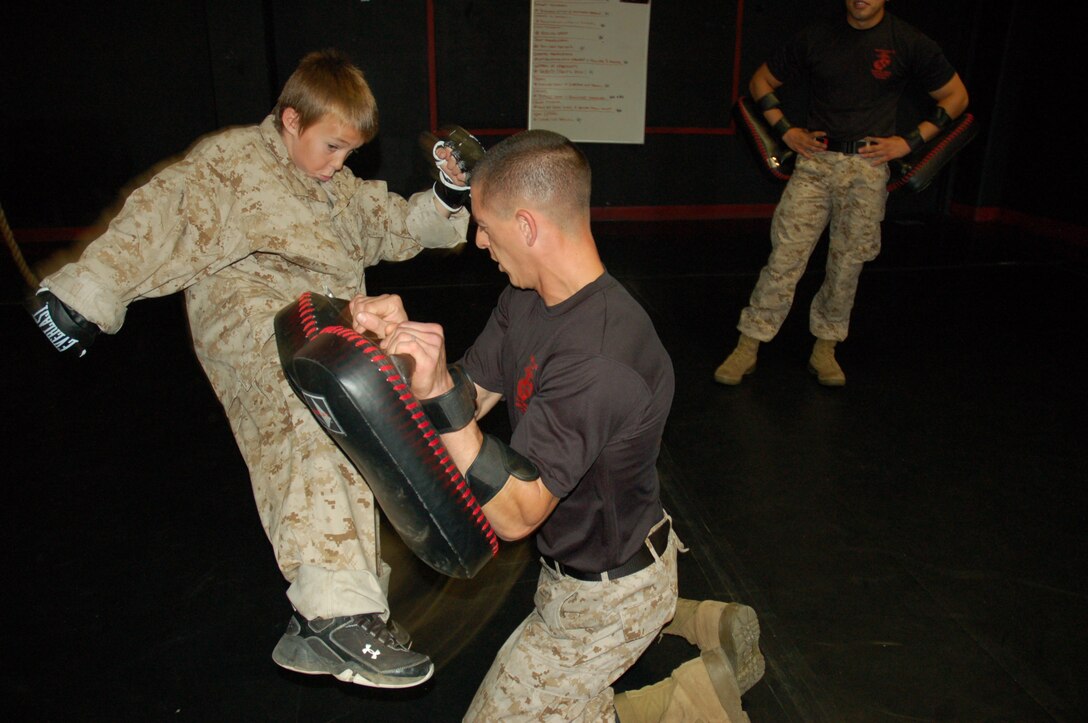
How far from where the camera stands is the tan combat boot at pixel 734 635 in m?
2.12

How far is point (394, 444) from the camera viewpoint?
1321 millimetres

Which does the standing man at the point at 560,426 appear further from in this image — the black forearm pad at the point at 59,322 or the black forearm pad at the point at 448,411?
the black forearm pad at the point at 59,322

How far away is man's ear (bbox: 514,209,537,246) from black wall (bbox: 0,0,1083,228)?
5.20 meters

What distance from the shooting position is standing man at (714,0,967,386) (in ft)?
12.7

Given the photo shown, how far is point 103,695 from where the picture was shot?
7.27 feet

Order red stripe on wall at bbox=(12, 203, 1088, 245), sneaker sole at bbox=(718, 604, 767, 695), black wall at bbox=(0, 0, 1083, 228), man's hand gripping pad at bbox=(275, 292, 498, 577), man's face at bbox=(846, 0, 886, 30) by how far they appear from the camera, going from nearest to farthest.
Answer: man's hand gripping pad at bbox=(275, 292, 498, 577) < sneaker sole at bbox=(718, 604, 767, 695) < man's face at bbox=(846, 0, 886, 30) < black wall at bbox=(0, 0, 1083, 228) < red stripe on wall at bbox=(12, 203, 1088, 245)

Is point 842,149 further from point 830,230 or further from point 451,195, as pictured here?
point 451,195

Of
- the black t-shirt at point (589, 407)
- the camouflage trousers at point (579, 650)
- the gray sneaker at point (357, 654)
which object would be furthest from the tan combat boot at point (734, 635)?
the gray sneaker at point (357, 654)

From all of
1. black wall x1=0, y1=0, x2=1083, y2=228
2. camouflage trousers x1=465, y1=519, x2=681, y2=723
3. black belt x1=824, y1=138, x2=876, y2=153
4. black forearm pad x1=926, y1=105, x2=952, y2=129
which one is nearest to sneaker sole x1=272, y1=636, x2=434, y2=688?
camouflage trousers x1=465, y1=519, x2=681, y2=723

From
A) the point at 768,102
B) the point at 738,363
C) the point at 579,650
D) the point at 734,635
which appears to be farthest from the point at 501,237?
the point at 768,102

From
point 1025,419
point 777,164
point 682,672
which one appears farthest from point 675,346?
point 682,672

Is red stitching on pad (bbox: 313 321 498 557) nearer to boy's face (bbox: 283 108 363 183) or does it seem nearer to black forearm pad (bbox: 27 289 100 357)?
black forearm pad (bbox: 27 289 100 357)

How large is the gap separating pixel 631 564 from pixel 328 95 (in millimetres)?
1443

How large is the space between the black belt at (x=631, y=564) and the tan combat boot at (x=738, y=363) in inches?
93.5
